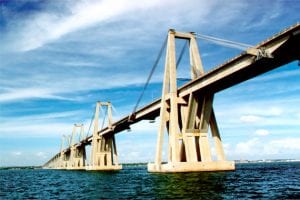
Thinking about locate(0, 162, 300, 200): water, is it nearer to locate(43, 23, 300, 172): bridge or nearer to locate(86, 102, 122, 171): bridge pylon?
locate(43, 23, 300, 172): bridge

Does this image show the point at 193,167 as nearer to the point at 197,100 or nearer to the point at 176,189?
the point at 197,100

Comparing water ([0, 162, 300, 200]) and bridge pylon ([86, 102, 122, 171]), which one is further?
bridge pylon ([86, 102, 122, 171])

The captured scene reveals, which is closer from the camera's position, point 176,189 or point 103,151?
point 176,189

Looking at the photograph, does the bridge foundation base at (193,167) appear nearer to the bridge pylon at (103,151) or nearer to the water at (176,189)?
the water at (176,189)

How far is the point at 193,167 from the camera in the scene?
53.1 meters

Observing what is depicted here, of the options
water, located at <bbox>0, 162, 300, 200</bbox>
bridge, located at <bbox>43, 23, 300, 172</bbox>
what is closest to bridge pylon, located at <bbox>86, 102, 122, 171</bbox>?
bridge, located at <bbox>43, 23, 300, 172</bbox>

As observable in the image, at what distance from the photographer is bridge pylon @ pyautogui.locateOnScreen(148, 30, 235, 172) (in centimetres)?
5544

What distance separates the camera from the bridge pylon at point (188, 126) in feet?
182

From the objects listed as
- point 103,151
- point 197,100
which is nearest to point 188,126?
point 197,100

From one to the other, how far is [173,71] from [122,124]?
37.4 metres

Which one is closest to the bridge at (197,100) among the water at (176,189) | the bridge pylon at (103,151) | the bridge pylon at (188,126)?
the bridge pylon at (188,126)

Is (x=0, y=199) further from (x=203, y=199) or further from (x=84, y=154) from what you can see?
(x=84, y=154)

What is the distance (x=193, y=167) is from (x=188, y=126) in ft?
22.3

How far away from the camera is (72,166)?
171 meters
